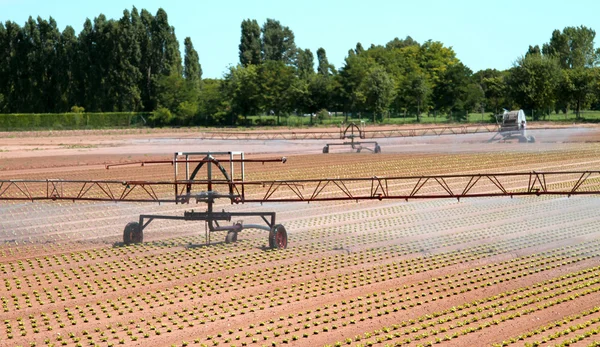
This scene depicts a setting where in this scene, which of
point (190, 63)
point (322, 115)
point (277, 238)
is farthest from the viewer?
point (190, 63)

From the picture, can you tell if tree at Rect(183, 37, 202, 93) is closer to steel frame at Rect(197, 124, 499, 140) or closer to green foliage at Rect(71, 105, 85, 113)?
green foliage at Rect(71, 105, 85, 113)

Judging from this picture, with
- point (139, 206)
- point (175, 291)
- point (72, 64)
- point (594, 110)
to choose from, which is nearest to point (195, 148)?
point (139, 206)

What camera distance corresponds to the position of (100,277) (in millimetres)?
28906

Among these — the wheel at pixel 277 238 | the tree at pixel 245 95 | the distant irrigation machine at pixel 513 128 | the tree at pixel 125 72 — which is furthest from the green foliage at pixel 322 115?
the wheel at pixel 277 238

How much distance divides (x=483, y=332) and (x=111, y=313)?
1002cm

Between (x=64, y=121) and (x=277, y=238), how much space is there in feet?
360

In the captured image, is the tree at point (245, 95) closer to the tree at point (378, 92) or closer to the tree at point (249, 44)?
the tree at point (378, 92)

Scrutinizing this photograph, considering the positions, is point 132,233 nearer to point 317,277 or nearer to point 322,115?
point 317,277

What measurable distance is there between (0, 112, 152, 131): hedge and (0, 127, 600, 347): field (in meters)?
89.8

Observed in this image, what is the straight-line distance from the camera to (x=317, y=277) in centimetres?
2839

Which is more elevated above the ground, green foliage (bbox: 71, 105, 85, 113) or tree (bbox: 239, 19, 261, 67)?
tree (bbox: 239, 19, 261, 67)

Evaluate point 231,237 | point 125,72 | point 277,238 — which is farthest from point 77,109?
point 277,238

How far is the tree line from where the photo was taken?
145375mm

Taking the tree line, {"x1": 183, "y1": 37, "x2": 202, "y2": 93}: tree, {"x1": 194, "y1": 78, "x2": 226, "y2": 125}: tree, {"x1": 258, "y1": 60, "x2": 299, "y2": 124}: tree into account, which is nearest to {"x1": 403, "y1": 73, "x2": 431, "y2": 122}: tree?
the tree line
